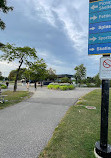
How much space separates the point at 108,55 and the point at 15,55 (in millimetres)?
12732

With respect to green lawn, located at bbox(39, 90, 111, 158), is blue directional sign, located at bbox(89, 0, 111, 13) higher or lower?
higher

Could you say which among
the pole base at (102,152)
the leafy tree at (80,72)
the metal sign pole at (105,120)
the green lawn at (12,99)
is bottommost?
the green lawn at (12,99)

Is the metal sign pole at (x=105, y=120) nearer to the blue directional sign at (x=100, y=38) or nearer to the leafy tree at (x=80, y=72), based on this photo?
the blue directional sign at (x=100, y=38)


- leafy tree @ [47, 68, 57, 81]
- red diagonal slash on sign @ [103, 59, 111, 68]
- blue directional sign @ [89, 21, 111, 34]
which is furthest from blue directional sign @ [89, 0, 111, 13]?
leafy tree @ [47, 68, 57, 81]

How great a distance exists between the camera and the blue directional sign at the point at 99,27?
1.88 meters

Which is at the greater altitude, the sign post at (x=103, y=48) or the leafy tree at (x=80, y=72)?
the leafy tree at (x=80, y=72)

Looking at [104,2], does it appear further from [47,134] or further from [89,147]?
[47,134]

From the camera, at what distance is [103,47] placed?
6.25ft

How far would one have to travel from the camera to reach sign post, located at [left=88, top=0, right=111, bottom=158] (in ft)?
6.10

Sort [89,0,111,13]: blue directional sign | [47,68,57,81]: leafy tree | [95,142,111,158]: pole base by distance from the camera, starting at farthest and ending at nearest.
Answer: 1. [47,68,57,81]: leafy tree
2. [89,0,111,13]: blue directional sign
3. [95,142,111,158]: pole base

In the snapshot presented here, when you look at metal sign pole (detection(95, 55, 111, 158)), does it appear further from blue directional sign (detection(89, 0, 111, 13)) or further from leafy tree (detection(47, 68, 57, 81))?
leafy tree (detection(47, 68, 57, 81))

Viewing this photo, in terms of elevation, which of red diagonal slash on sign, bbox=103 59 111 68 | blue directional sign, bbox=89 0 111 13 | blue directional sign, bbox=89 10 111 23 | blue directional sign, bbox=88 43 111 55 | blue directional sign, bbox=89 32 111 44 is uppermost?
blue directional sign, bbox=89 0 111 13

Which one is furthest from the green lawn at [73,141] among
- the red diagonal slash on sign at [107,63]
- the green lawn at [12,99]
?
the green lawn at [12,99]

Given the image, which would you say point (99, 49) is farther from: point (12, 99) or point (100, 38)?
point (12, 99)
